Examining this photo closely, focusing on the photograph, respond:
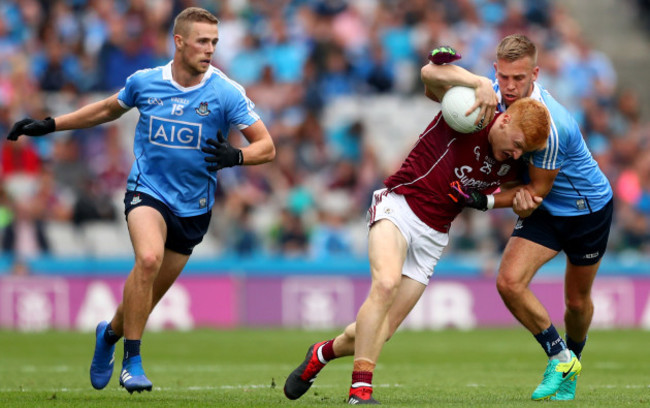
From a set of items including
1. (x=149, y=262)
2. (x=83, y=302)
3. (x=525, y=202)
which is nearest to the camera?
(x=525, y=202)

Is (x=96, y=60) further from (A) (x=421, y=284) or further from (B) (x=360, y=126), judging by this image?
(A) (x=421, y=284)

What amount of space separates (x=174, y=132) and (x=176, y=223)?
0.71m

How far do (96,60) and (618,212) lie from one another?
380 inches

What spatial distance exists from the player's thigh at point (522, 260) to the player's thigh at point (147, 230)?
2566 millimetres

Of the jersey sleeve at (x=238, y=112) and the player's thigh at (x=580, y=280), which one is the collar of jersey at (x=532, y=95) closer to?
the player's thigh at (x=580, y=280)

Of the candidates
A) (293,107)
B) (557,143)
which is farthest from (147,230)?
(293,107)

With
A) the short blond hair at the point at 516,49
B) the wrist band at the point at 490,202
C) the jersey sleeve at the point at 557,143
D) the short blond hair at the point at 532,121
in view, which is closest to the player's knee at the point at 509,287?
the wrist band at the point at 490,202

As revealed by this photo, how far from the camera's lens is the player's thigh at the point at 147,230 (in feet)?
28.8

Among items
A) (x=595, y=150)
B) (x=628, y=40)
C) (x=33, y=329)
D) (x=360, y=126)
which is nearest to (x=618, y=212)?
(x=595, y=150)

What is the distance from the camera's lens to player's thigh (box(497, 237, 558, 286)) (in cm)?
892

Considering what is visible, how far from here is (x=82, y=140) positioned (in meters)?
20.4

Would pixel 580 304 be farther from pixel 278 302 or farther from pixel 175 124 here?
pixel 278 302

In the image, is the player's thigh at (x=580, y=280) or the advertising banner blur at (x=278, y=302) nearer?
the player's thigh at (x=580, y=280)

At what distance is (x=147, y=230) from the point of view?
884 cm
